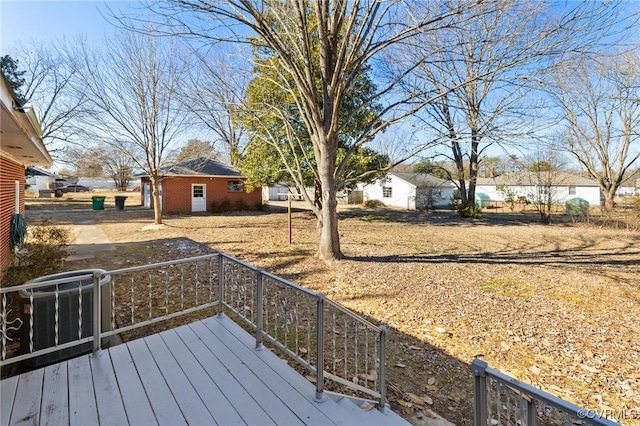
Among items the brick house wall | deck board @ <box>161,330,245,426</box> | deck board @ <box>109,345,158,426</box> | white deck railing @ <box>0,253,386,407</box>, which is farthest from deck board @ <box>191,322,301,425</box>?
the brick house wall

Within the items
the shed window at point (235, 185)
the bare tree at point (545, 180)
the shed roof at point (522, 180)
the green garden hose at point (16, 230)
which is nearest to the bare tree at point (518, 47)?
the green garden hose at point (16, 230)

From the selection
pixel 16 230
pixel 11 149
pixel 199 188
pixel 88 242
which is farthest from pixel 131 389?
pixel 199 188

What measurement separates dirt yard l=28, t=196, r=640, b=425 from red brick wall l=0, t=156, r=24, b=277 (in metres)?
1.19

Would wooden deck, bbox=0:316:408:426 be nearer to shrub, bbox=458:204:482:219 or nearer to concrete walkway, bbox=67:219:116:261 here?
concrete walkway, bbox=67:219:116:261

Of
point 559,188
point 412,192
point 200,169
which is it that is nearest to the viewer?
point 200,169

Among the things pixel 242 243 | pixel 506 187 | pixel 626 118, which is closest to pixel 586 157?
pixel 626 118

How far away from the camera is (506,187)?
28.6 m

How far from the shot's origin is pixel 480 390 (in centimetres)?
180

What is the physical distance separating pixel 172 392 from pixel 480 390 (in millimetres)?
2381

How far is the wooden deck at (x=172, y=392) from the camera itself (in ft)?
7.93

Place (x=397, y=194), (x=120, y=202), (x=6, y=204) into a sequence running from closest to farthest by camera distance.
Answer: (x=6, y=204), (x=120, y=202), (x=397, y=194)

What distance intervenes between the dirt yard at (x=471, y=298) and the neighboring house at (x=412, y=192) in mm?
16233

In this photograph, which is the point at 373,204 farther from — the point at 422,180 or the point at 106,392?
the point at 106,392

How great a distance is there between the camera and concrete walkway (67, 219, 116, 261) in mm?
8845
